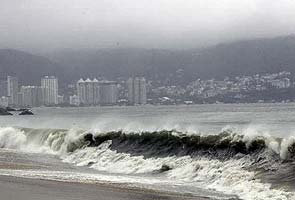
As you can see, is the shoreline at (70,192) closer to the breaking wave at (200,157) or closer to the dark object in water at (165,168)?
the breaking wave at (200,157)

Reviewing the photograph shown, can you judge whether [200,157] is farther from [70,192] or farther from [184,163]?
[70,192]

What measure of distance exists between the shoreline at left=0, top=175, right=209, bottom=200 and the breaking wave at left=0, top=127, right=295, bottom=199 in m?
3.21

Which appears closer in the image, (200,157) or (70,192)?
(70,192)

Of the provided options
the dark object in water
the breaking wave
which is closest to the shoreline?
the breaking wave

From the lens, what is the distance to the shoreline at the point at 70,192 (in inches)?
821

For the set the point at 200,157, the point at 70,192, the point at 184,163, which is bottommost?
the point at 184,163

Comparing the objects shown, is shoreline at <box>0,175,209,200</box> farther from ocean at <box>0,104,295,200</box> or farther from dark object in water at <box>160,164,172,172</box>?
dark object in water at <box>160,164,172,172</box>

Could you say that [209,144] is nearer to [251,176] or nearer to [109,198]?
[251,176]

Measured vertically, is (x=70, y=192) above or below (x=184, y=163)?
above

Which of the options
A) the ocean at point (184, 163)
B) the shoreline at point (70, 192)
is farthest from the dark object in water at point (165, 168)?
the shoreline at point (70, 192)

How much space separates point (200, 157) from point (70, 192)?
32.1ft

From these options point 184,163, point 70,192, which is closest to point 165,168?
point 184,163

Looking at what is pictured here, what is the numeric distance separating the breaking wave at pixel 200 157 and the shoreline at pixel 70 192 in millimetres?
3206

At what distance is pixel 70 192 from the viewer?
22.1 m
